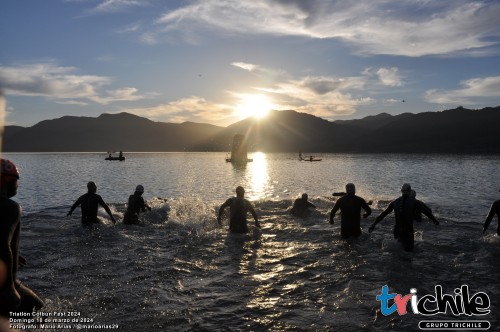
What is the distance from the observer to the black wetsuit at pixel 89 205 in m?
16.7

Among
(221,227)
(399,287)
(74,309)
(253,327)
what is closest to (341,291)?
(399,287)

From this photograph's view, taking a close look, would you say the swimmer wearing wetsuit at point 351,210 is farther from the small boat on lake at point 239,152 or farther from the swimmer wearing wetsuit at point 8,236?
the small boat on lake at point 239,152

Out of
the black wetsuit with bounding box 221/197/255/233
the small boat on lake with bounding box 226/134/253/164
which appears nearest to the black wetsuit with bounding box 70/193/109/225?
the black wetsuit with bounding box 221/197/255/233

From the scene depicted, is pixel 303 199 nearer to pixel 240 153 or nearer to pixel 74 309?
pixel 74 309

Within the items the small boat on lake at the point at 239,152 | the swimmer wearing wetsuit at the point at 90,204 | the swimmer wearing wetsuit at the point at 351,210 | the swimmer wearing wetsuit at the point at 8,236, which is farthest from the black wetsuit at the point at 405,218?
the small boat on lake at the point at 239,152

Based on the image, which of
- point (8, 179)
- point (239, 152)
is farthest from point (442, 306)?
point (239, 152)

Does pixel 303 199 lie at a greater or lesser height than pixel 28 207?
greater

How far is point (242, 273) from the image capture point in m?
11.4

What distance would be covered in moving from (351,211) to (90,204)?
11055 mm

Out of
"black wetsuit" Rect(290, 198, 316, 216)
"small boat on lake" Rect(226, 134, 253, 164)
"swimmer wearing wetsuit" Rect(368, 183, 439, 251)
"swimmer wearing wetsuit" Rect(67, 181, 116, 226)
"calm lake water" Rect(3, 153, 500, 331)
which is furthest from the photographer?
"small boat on lake" Rect(226, 134, 253, 164)

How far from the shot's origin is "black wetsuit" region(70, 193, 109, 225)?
54.8 feet

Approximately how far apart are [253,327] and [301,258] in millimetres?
5677

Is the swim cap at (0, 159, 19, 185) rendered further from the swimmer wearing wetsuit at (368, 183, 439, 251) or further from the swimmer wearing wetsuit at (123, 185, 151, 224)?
the swimmer wearing wetsuit at (123, 185, 151, 224)

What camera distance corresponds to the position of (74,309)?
8555mm
